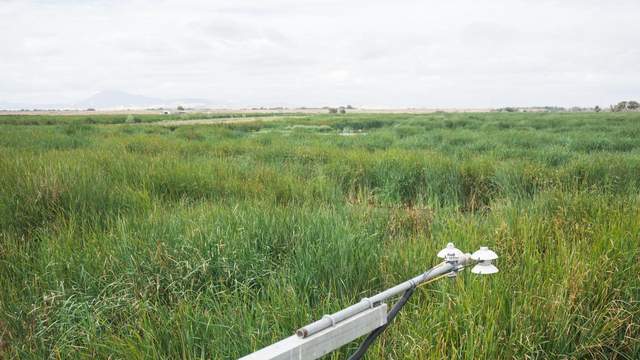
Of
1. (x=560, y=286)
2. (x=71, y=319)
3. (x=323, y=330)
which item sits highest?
(x=323, y=330)

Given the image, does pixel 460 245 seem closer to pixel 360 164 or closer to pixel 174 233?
pixel 174 233

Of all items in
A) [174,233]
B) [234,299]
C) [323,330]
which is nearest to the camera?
[323,330]

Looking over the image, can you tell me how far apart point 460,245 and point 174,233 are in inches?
91.9

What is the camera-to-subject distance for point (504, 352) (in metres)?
2.33

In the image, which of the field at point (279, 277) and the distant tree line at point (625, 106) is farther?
the distant tree line at point (625, 106)

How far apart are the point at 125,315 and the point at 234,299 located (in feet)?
2.14

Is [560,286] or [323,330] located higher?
[323,330]

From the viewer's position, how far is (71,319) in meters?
2.92

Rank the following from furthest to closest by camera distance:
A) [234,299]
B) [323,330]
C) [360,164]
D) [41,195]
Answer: [360,164] < [41,195] < [234,299] < [323,330]

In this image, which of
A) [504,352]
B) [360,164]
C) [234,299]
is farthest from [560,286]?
[360,164]

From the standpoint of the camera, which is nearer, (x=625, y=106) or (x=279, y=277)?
(x=279, y=277)

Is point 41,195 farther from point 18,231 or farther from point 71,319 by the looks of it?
point 71,319

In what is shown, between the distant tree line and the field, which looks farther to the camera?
the distant tree line

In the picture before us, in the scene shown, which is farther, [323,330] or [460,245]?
[460,245]
